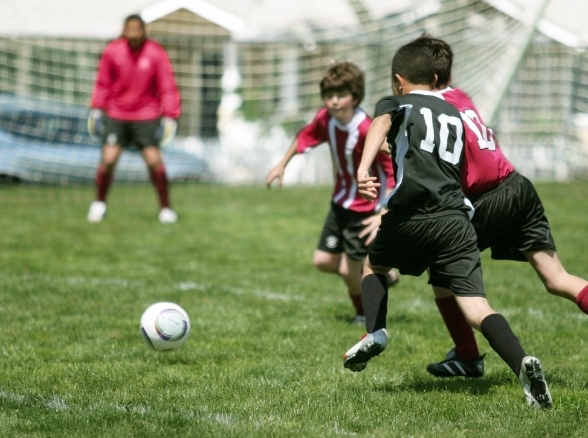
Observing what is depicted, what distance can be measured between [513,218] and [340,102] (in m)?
1.75

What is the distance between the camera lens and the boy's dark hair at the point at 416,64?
4328 mm

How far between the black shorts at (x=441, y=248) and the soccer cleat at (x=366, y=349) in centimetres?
33

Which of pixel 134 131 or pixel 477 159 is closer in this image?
pixel 477 159

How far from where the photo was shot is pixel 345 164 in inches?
237

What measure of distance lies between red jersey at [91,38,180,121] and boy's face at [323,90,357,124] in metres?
4.84

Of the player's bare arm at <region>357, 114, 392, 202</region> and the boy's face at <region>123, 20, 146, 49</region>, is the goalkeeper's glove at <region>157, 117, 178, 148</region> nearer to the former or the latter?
the boy's face at <region>123, 20, 146, 49</region>

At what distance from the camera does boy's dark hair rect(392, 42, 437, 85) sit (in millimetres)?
4328

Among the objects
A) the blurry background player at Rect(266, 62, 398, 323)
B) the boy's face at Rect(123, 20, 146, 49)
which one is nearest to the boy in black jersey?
the blurry background player at Rect(266, 62, 398, 323)

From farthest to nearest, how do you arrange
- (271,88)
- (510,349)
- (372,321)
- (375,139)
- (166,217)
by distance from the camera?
(271,88)
(166,217)
(372,321)
(375,139)
(510,349)

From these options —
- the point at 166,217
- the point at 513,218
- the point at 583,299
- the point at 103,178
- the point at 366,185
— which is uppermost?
the point at 366,185

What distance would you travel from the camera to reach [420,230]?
4.17 m

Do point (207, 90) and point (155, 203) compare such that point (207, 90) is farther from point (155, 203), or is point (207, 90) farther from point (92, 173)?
Result: point (155, 203)

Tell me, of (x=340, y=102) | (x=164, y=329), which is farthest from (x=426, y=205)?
(x=340, y=102)

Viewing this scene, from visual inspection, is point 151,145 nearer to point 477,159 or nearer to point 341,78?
point 341,78
